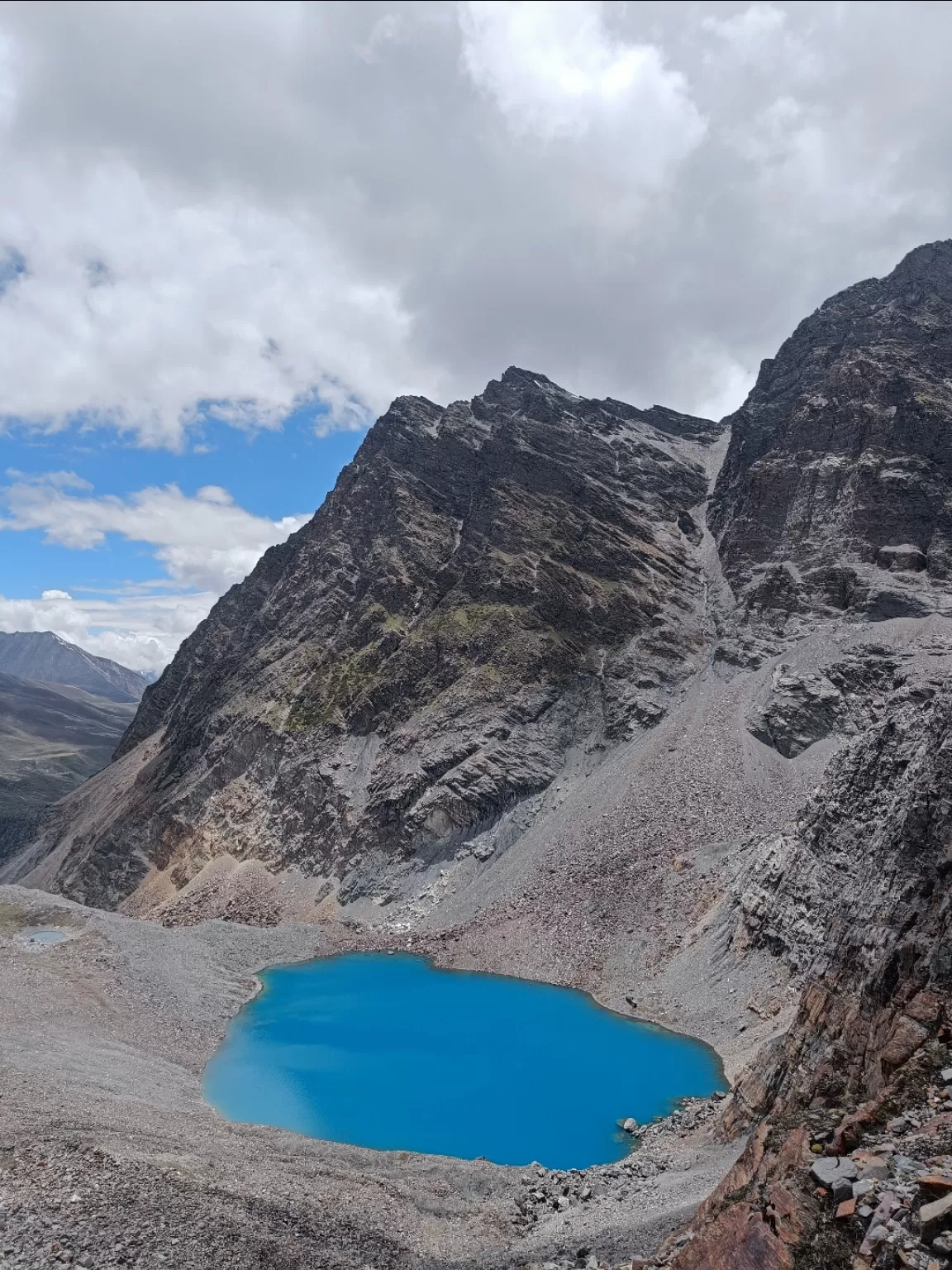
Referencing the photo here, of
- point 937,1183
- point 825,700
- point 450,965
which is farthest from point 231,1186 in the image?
point 825,700

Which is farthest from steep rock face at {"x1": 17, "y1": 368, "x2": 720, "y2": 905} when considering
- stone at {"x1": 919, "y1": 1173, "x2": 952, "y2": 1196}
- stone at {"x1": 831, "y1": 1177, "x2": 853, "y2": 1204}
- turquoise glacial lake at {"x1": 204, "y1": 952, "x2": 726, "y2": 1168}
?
stone at {"x1": 919, "y1": 1173, "x2": 952, "y2": 1196}

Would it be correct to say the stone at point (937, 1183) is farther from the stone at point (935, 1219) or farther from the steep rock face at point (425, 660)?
the steep rock face at point (425, 660)

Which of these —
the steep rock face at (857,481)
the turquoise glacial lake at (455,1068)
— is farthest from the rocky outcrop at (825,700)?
the turquoise glacial lake at (455,1068)

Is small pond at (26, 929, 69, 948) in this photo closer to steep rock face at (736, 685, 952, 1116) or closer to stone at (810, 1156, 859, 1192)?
steep rock face at (736, 685, 952, 1116)

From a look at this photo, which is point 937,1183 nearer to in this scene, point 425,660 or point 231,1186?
point 231,1186

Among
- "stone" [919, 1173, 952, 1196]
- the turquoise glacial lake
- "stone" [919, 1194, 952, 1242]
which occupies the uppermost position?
"stone" [919, 1173, 952, 1196]
